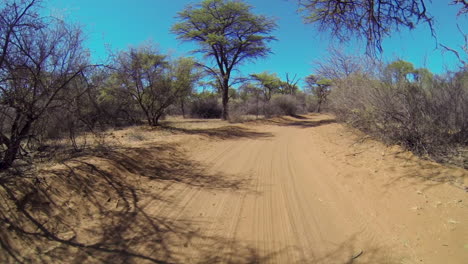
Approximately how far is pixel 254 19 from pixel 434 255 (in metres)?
20.1

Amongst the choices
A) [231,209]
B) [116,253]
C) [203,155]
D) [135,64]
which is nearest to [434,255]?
[231,209]

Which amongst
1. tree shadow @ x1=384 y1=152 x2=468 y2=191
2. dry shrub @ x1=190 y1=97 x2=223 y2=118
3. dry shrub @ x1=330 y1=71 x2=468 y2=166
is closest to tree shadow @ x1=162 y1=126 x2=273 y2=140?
dry shrub @ x1=330 y1=71 x2=468 y2=166

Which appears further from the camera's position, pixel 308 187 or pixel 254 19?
pixel 254 19

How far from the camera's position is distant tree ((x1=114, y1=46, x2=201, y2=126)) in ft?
39.8

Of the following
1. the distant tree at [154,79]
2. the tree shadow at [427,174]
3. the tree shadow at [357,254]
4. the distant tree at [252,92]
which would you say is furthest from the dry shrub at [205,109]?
the tree shadow at [357,254]

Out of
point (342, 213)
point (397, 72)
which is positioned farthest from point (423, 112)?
point (342, 213)

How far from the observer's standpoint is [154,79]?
13.0 m

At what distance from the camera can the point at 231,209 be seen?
12.9 ft

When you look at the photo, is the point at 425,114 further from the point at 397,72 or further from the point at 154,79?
the point at 154,79

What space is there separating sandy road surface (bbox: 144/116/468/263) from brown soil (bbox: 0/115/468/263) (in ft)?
0.05

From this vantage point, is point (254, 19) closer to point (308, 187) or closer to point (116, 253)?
point (308, 187)

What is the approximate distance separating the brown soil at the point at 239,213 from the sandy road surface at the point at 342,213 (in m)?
0.02

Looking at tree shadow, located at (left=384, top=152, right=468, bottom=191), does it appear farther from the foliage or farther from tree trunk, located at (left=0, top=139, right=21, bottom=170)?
tree trunk, located at (left=0, top=139, right=21, bottom=170)

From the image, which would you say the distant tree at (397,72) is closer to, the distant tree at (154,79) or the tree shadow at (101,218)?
the tree shadow at (101,218)
